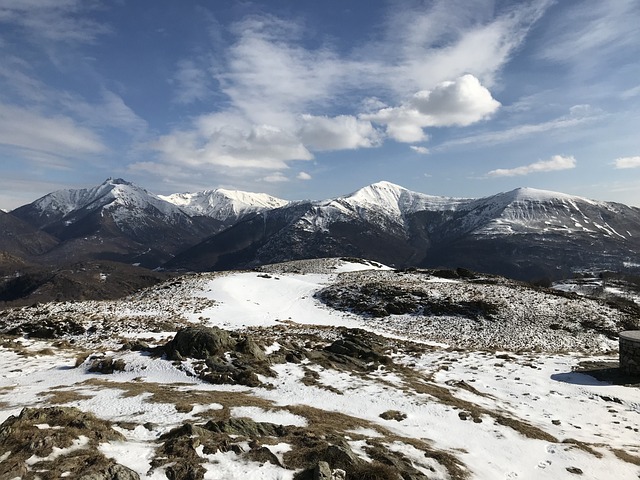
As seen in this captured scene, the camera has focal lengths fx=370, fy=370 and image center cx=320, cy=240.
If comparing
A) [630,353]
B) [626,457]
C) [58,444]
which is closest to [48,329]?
[58,444]

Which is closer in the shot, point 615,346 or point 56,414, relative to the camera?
point 56,414

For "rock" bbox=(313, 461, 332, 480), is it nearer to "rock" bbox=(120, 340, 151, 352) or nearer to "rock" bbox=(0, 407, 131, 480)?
"rock" bbox=(0, 407, 131, 480)

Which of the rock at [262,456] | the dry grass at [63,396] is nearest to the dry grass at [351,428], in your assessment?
the rock at [262,456]

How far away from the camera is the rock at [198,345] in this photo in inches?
883

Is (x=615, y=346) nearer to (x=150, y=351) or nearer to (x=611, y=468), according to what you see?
(x=611, y=468)

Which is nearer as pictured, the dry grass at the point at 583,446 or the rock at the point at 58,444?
the rock at the point at 58,444

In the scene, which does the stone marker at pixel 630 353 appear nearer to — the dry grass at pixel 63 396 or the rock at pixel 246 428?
the rock at pixel 246 428

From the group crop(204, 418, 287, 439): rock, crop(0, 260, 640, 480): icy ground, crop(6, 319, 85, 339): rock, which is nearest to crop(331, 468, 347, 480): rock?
crop(0, 260, 640, 480): icy ground

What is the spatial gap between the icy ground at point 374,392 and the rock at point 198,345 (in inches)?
46.0

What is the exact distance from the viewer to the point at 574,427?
17047 millimetres

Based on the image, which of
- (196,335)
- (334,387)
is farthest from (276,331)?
(334,387)

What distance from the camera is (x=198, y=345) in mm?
22906

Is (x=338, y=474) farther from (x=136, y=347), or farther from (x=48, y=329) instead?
(x=48, y=329)

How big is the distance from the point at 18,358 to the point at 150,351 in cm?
814
